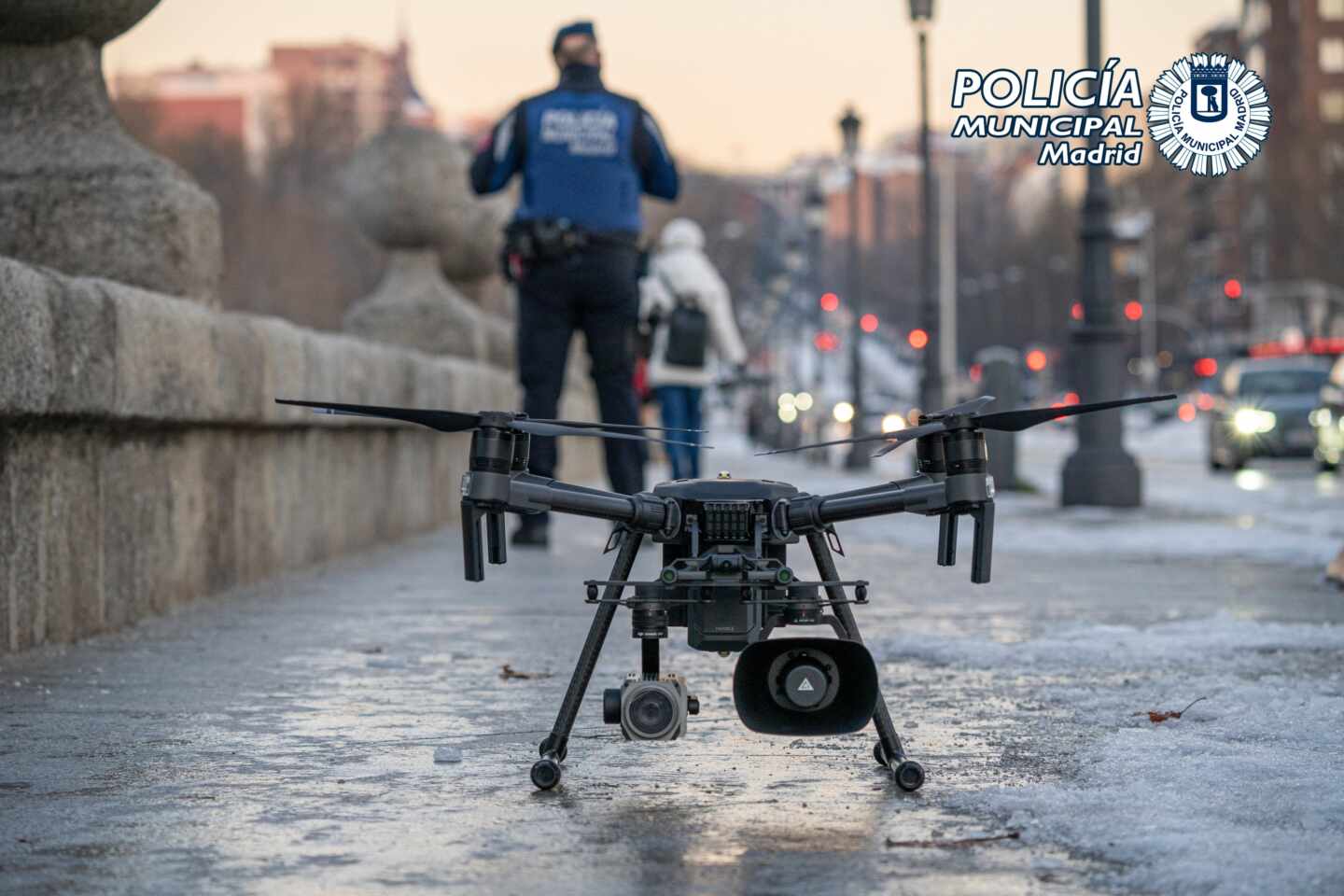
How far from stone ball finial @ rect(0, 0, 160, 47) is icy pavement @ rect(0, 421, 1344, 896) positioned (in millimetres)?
2000

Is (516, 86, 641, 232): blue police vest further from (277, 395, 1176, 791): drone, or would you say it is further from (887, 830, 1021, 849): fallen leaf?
(887, 830, 1021, 849): fallen leaf

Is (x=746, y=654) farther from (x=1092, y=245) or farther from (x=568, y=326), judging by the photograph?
(x=1092, y=245)

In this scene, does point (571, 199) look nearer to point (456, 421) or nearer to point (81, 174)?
point (81, 174)

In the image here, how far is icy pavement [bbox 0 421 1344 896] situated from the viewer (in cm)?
349

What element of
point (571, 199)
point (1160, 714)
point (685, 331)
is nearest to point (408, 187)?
point (685, 331)

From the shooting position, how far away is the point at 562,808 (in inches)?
157

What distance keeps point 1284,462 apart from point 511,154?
88.0 feet

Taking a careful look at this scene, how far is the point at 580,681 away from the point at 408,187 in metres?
11.1

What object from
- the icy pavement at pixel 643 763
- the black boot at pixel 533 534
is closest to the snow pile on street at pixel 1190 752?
the icy pavement at pixel 643 763

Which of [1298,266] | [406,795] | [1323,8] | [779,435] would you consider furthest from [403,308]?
[1323,8]

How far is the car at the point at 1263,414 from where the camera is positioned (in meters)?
29.6

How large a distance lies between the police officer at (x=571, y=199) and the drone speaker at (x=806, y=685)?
613 centimetres

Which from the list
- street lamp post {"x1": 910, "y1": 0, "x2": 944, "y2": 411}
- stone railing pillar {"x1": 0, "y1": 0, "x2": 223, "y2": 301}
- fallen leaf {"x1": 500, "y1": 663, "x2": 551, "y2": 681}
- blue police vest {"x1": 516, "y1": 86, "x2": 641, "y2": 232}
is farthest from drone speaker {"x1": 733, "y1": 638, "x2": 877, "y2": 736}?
street lamp post {"x1": 910, "y1": 0, "x2": 944, "y2": 411}

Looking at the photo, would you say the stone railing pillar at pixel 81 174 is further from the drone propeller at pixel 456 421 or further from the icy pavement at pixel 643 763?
the drone propeller at pixel 456 421
